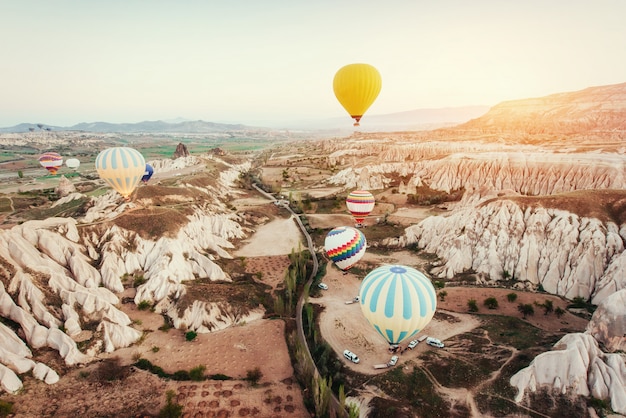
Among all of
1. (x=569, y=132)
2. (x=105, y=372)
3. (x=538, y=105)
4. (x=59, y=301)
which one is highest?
(x=538, y=105)

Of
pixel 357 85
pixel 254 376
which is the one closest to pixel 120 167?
pixel 254 376

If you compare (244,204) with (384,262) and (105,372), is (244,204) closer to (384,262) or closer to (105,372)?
(384,262)

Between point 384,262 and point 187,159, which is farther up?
point 187,159

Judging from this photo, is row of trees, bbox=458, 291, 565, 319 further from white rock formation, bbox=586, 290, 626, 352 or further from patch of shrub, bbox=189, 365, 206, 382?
patch of shrub, bbox=189, 365, 206, 382

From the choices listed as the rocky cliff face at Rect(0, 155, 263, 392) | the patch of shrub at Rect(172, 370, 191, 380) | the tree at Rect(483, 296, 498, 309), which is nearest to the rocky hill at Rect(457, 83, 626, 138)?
the tree at Rect(483, 296, 498, 309)

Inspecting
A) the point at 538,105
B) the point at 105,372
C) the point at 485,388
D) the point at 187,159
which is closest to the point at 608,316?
the point at 485,388

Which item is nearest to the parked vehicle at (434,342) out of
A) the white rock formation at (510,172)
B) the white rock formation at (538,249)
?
the white rock formation at (538,249)

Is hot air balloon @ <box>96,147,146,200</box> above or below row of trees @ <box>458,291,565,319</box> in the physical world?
above
